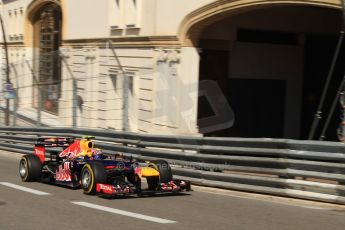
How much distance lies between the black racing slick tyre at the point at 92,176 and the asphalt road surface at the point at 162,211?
15 cm

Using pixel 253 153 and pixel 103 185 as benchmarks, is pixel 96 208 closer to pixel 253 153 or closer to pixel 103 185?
pixel 103 185

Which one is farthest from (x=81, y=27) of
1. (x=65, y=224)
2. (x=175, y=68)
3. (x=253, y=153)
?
(x=65, y=224)

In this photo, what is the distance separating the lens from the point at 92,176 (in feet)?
32.8

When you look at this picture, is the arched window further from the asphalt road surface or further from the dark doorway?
the asphalt road surface

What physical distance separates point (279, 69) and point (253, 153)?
10601mm

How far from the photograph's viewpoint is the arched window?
26.8 m

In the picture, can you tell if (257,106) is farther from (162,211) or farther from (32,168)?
(162,211)

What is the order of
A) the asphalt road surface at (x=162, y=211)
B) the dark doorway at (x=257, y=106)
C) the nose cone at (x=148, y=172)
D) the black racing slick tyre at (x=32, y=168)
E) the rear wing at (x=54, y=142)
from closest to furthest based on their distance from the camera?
the asphalt road surface at (x=162, y=211) → the nose cone at (x=148, y=172) → the black racing slick tyre at (x=32, y=168) → the rear wing at (x=54, y=142) → the dark doorway at (x=257, y=106)

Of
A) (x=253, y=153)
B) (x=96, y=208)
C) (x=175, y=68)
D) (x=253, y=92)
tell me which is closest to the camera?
(x=96, y=208)

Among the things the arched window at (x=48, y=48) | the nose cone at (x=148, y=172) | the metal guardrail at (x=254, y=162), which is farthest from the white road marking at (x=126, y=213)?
the arched window at (x=48, y=48)

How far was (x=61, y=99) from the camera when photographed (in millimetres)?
23156

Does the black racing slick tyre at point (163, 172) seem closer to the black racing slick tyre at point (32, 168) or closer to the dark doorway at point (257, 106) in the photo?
the black racing slick tyre at point (32, 168)

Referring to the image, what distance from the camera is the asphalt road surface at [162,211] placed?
787cm

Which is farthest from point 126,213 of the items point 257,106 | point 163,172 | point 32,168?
point 257,106
